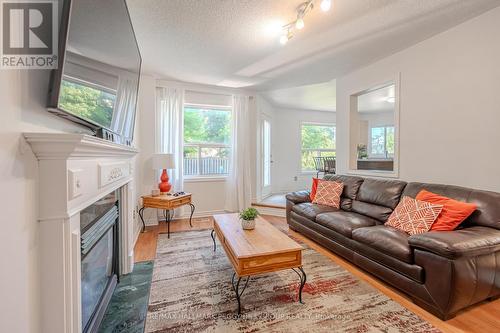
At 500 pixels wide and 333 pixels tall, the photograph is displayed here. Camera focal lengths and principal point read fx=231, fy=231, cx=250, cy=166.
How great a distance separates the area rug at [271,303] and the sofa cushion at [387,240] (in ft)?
1.18

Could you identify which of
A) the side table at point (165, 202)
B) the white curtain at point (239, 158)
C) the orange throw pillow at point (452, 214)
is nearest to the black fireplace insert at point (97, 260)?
the side table at point (165, 202)

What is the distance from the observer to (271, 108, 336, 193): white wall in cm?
621

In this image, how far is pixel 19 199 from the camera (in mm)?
770

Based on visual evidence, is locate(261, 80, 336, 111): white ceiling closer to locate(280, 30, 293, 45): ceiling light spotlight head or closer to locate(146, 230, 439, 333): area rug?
locate(280, 30, 293, 45): ceiling light spotlight head

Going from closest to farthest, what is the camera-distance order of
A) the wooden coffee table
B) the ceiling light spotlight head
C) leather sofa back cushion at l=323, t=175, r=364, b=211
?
the wooden coffee table → the ceiling light spotlight head → leather sofa back cushion at l=323, t=175, r=364, b=211

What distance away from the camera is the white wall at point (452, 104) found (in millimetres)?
2207

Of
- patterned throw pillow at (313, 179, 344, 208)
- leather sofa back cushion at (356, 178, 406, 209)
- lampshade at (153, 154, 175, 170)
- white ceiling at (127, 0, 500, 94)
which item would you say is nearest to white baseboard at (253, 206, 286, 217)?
patterned throw pillow at (313, 179, 344, 208)

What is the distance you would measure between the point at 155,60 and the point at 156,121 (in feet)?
3.64

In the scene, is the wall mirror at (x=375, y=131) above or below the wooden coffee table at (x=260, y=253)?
above

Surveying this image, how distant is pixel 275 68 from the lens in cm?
348

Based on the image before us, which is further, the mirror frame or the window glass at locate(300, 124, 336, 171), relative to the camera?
the window glass at locate(300, 124, 336, 171)

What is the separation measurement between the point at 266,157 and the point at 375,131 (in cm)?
405

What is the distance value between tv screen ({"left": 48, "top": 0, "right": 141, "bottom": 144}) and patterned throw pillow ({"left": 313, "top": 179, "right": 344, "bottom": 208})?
269 cm

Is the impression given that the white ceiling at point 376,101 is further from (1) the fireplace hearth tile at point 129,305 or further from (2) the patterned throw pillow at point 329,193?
(1) the fireplace hearth tile at point 129,305
